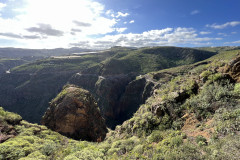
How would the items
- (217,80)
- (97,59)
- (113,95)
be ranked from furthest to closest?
1. (97,59)
2. (113,95)
3. (217,80)

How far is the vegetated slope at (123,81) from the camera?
54719 millimetres

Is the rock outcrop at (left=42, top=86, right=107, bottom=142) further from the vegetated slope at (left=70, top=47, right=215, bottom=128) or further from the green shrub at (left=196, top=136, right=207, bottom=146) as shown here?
the vegetated slope at (left=70, top=47, right=215, bottom=128)

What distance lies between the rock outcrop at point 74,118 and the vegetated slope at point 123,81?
3163cm

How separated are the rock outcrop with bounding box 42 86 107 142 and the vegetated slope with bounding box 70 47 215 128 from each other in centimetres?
3163

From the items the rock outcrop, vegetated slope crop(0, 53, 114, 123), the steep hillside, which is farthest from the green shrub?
vegetated slope crop(0, 53, 114, 123)

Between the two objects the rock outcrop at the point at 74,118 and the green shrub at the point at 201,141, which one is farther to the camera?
the rock outcrop at the point at 74,118

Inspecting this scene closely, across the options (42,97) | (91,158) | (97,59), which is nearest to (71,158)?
(91,158)

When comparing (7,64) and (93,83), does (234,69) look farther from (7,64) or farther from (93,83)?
(7,64)

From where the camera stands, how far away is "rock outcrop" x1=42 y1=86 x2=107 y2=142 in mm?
17875

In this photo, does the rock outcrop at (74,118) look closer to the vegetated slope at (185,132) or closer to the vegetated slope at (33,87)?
the vegetated slope at (185,132)

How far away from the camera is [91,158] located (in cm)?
675

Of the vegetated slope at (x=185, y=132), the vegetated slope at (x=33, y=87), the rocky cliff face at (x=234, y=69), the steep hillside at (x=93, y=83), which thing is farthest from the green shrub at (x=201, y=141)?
the vegetated slope at (x=33, y=87)

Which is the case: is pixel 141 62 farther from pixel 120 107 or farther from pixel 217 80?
pixel 217 80

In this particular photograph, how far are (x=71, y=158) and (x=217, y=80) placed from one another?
10.6 meters
